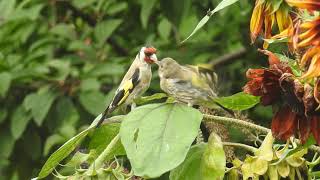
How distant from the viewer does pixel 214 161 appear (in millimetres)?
959

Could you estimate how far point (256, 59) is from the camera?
3027 mm

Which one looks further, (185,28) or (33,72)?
(185,28)

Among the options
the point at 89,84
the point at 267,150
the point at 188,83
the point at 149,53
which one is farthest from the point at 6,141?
the point at 267,150

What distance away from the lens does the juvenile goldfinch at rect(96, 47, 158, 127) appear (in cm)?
153

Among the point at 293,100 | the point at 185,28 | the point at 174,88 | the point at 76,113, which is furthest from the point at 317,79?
the point at 185,28

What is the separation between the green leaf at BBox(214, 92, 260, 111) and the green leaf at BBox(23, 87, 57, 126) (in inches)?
69.3

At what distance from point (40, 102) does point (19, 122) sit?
0.11 m

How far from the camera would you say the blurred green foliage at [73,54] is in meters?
2.85

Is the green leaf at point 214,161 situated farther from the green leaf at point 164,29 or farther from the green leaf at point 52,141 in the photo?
the green leaf at point 164,29

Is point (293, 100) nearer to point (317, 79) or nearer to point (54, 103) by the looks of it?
point (317, 79)

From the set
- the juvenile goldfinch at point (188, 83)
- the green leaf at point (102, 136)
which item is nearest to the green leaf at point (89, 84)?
the juvenile goldfinch at point (188, 83)

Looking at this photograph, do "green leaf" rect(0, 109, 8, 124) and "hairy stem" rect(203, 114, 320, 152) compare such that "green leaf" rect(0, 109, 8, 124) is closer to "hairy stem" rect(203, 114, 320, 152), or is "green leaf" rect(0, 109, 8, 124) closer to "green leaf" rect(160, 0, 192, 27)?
"green leaf" rect(160, 0, 192, 27)

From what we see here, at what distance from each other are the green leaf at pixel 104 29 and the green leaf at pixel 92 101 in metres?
0.30

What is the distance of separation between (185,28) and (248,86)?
2.26 metres
